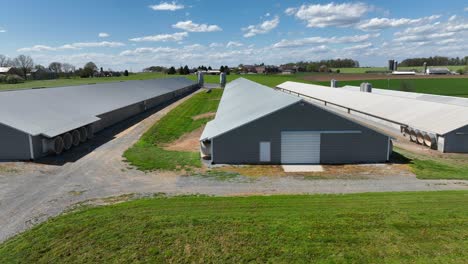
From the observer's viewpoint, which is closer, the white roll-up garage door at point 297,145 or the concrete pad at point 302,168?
the concrete pad at point 302,168

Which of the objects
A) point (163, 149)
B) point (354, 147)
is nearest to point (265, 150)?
point (354, 147)

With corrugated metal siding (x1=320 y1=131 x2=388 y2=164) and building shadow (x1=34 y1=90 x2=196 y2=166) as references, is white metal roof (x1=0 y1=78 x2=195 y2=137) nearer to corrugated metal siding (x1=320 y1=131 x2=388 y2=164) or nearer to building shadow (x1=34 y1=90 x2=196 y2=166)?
building shadow (x1=34 y1=90 x2=196 y2=166)

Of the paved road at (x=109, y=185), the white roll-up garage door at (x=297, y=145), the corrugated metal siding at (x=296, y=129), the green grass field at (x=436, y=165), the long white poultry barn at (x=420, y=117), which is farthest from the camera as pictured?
the long white poultry barn at (x=420, y=117)

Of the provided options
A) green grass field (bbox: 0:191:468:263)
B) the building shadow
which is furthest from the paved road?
green grass field (bbox: 0:191:468:263)

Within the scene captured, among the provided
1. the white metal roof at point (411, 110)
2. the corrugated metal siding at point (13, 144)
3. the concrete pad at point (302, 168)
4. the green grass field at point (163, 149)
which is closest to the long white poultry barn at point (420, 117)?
the white metal roof at point (411, 110)

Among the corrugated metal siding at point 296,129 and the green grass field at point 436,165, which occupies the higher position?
the corrugated metal siding at point 296,129

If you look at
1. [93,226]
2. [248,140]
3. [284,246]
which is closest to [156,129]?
[248,140]

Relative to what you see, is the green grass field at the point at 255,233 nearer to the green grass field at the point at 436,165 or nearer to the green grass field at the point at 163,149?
the green grass field at the point at 436,165
